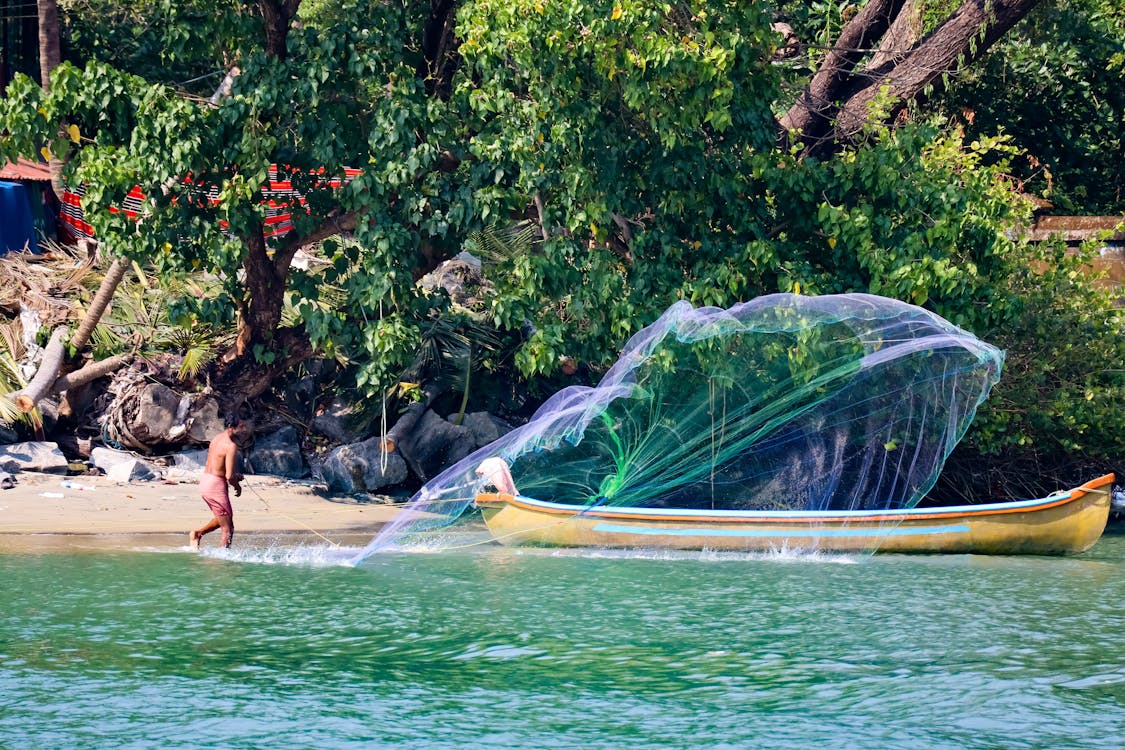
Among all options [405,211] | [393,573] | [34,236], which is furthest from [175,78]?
[393,573]

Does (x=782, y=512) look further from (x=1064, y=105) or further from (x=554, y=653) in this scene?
(x=1064, y=105)

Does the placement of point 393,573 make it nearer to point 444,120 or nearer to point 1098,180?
point 444,120

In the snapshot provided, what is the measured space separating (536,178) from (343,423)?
548 centimetres

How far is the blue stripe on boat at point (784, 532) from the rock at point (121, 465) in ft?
21.7

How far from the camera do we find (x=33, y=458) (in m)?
16.2

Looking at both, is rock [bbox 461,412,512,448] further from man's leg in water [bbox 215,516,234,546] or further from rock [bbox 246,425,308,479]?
man's leg in water [bbox 215,516,234,546]

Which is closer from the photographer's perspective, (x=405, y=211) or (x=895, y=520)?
(x=895, y=520)

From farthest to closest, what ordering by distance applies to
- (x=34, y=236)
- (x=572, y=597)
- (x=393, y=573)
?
(x=34, y=236), (x=393, y=573), (x=572, y=597)

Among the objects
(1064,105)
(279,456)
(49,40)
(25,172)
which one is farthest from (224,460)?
(1064,105)

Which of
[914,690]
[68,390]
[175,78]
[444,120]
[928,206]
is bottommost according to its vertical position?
[914,690]

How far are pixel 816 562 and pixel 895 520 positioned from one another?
2.97 feet

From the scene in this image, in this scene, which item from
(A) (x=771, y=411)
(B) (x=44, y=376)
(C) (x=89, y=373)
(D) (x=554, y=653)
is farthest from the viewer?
(C) (x=89, y=373)

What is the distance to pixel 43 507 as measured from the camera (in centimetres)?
1457

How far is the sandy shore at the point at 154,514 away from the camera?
13594 mm
